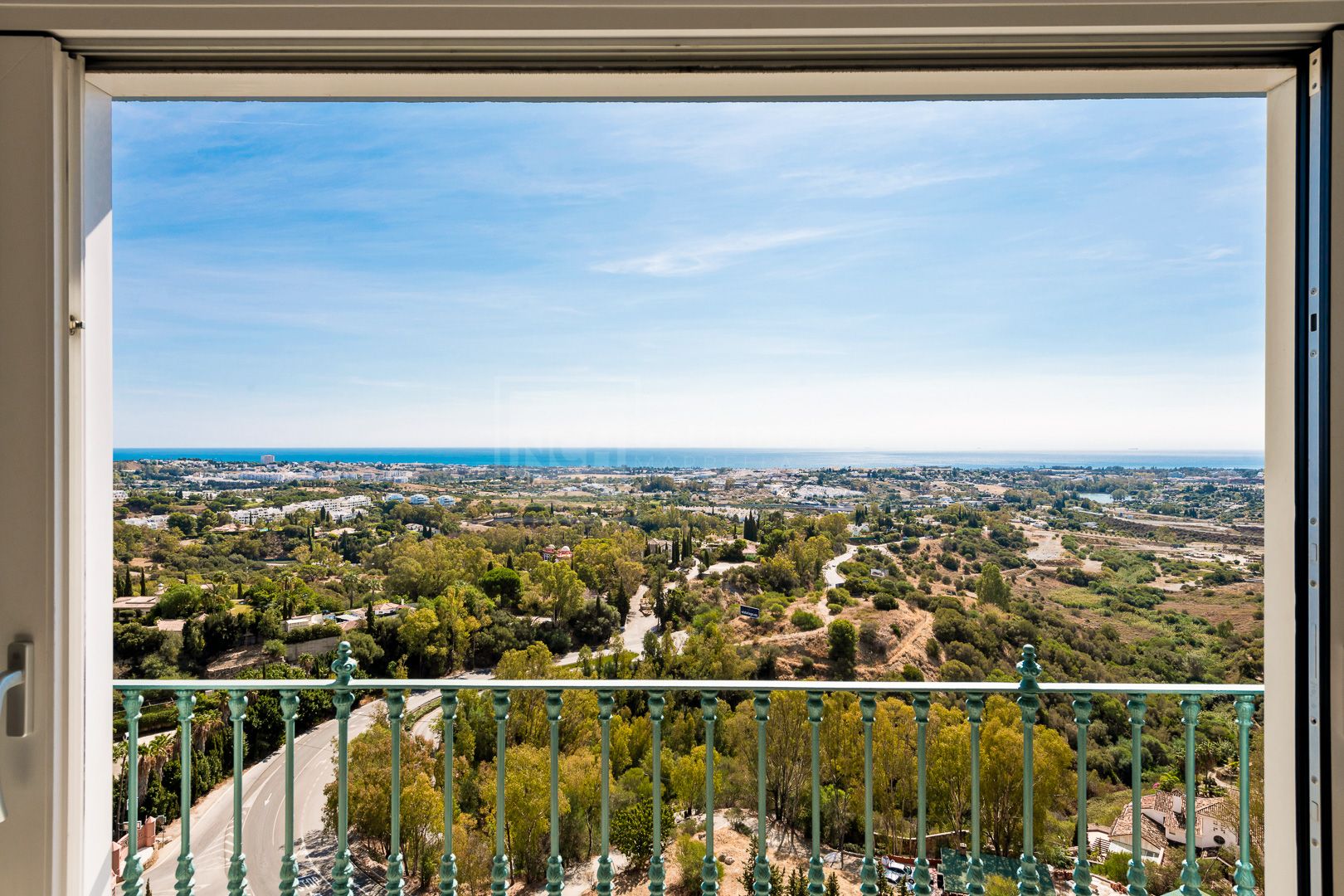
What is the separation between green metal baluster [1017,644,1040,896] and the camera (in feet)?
4.38

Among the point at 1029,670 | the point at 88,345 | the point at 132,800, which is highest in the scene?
the point at 88,345

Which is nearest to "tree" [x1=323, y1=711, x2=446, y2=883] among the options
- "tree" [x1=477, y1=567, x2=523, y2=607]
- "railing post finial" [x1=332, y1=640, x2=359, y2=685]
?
"railing post finial" [x1=332, y1=640, x2=359, y2=685]

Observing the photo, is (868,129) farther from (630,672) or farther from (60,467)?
(60,467)

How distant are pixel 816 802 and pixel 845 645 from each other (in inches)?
15.1

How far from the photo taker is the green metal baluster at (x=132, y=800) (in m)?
1.26

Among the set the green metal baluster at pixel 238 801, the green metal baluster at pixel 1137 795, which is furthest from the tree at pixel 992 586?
the green metal baluster at pixel 238 801

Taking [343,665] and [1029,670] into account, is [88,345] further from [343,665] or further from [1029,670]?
[1029,670]

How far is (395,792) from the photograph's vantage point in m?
1.35

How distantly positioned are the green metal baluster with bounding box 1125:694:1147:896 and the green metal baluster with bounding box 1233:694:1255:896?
19 centimetres

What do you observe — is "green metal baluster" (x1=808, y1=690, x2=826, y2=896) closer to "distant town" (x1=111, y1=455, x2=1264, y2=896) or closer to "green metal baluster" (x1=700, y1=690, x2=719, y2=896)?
"distant town" (x1=111, y1=455, x2=1264, y2=896)

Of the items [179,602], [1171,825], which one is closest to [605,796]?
[179,602]

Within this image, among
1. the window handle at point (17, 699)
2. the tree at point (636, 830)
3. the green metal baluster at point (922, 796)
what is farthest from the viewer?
the tree at point (636, 830)

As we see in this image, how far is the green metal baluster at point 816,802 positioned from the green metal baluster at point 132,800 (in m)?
1.56

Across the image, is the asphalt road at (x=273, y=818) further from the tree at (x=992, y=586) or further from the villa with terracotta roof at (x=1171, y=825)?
the villa with terracotta roof at (x=1171, y=825)
